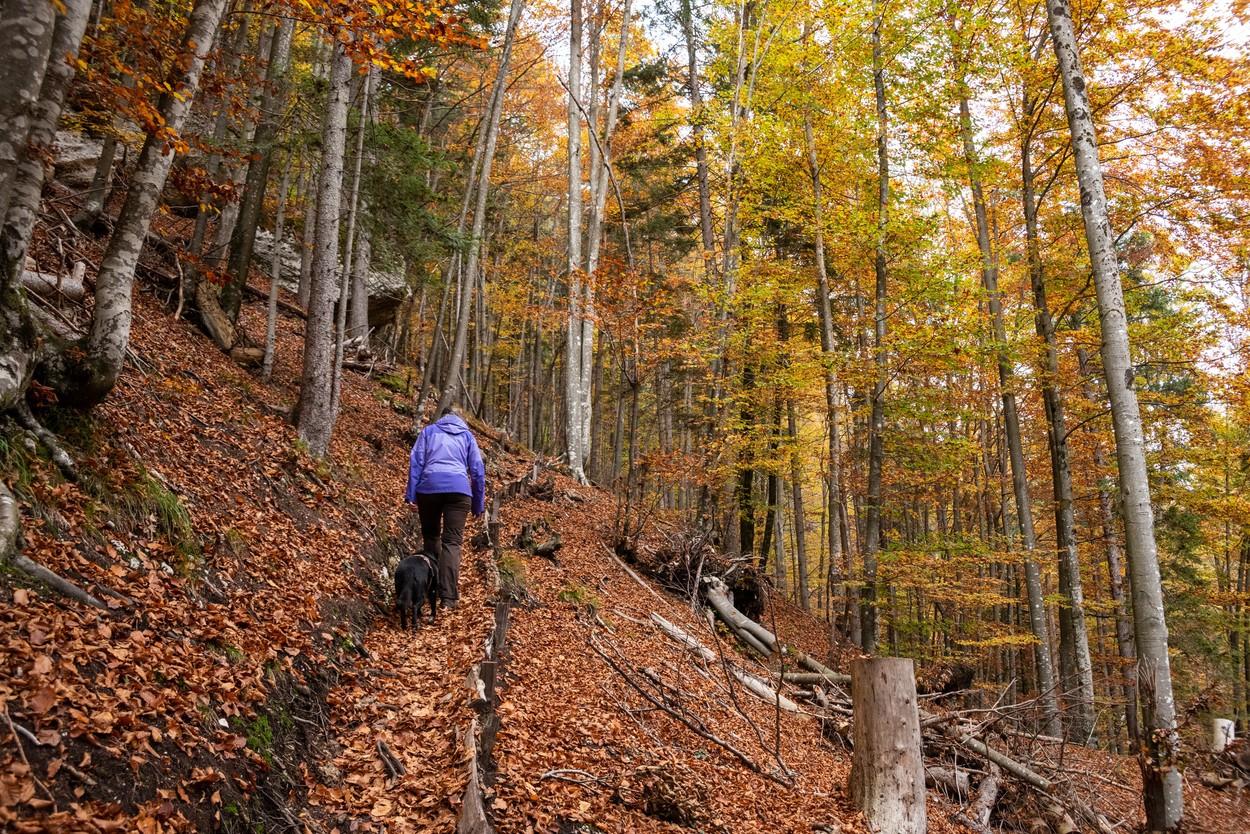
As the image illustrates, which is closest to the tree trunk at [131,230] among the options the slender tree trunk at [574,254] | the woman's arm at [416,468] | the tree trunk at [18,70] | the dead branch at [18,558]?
the tree trunk at [18,70]

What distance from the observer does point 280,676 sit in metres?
4.04

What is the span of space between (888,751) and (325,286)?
8.23 metres

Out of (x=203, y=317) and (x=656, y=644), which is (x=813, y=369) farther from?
(x=203, y=317)

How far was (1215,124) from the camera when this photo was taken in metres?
9.76

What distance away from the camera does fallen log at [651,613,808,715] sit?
26.8ft

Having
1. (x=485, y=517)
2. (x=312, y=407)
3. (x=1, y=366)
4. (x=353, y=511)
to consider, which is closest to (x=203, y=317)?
(x=312, y=407)

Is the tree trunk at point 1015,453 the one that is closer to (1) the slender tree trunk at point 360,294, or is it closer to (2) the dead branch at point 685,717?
(2) the dead branch at point 685,717

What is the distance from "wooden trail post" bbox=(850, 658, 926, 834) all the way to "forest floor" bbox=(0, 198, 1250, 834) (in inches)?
10.5

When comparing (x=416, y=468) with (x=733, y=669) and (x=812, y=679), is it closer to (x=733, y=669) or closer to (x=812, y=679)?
(x=733, y=669)

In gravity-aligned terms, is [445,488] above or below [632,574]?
above

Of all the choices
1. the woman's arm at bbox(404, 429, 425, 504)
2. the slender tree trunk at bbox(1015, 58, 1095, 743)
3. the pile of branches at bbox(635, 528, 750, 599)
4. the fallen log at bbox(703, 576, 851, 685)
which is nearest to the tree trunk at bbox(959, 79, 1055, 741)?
the slender tree trunk at bbox(1015, 58, 1095, 743)

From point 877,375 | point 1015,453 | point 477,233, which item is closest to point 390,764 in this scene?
point 477,233

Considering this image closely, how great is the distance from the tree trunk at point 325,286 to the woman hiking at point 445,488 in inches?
88.5

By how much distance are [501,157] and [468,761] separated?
2427 centimetres
